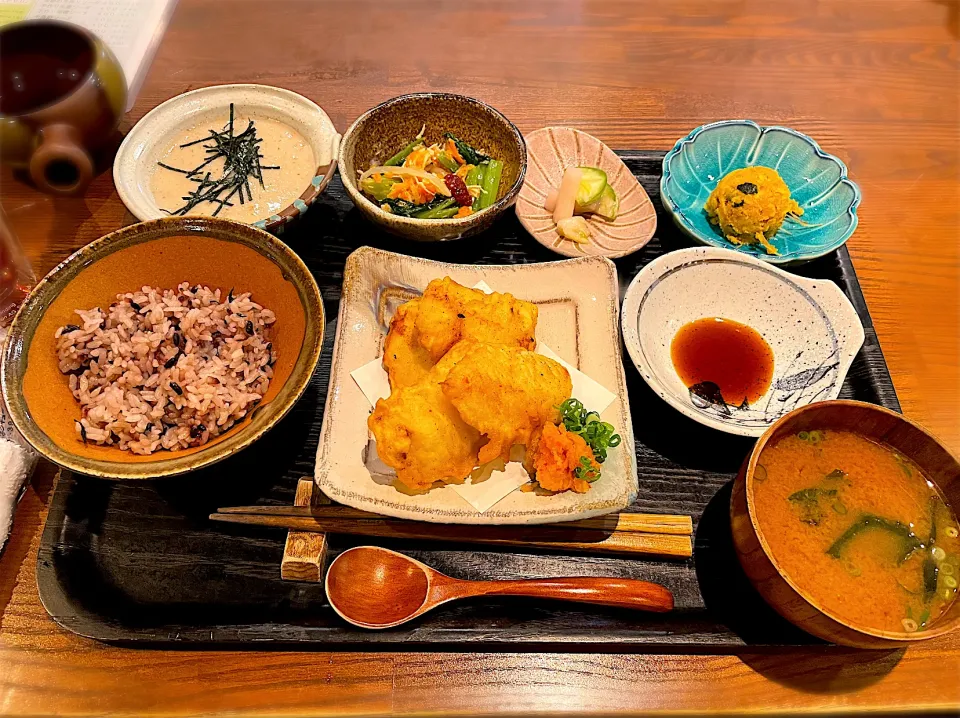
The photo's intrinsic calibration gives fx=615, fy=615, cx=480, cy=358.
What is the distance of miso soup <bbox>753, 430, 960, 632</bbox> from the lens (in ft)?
5.62

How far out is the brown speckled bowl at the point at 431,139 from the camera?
2.52m

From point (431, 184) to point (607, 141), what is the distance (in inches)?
45.7

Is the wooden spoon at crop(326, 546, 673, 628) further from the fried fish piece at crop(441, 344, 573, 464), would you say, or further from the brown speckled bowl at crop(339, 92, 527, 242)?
the brown speckled bowl at crop(339, 92, 527, 242)

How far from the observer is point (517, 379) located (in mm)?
1950

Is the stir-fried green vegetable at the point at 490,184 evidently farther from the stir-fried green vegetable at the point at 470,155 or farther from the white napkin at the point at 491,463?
the white napkin at the point at 491,463

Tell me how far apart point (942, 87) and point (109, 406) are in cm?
483

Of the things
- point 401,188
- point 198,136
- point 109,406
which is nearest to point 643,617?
point 109,406

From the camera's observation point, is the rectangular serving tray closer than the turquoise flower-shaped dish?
Yes

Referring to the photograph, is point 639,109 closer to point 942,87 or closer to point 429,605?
point 942,87

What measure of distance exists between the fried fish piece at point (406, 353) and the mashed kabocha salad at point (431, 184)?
67 cm

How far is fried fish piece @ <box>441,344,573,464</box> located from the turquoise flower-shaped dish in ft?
3.85

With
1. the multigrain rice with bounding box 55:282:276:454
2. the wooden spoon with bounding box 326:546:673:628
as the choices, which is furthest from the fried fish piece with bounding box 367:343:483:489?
the multigrain rice with bounding box 55:282:276:454

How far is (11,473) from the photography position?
1969mm

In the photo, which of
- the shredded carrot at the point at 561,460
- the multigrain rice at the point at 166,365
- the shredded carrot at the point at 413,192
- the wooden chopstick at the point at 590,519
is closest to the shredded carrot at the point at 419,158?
the shredded carrot at the point at 413,192
